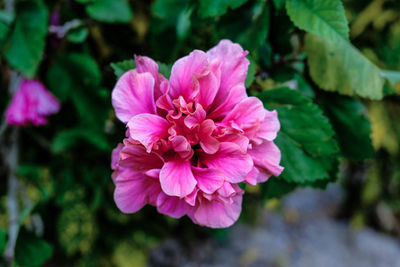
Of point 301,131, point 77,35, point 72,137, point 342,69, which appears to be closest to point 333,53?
point 342,69

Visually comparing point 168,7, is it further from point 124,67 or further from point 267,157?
point 267,157

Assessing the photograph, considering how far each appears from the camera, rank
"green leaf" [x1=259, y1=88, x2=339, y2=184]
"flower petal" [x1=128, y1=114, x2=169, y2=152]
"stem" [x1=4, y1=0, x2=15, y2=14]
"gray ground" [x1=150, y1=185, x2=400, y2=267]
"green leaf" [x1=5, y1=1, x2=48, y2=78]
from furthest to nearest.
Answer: "gray ground" [x1=150, y1=185, x2=400, y2=267]
"stem" [x1=4, y1=0, x2=15, y2=14]
"green leaf" [x1=5, y1=1, x2=48, y2=78]
"green leaf" [x1=259, y1=88, x2=339, y2=184]
"flower petal" [x1=128, y1=114, x2=169, y2=152]

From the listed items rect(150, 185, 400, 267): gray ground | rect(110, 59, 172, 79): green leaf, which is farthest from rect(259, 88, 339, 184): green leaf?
rect(150, 185, 400, 267): gray ground

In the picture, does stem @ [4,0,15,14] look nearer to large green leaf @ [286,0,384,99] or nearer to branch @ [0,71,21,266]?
branch @ [0,71,21,266]

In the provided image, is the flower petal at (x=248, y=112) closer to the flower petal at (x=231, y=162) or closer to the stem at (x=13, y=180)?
the flower petal at (x=231, y=162)

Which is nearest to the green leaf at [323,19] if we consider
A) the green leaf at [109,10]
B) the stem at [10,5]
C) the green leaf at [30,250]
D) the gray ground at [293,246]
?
the green leaf at [109,10]

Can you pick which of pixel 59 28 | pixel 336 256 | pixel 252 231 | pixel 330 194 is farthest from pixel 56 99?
pixel 330 194
